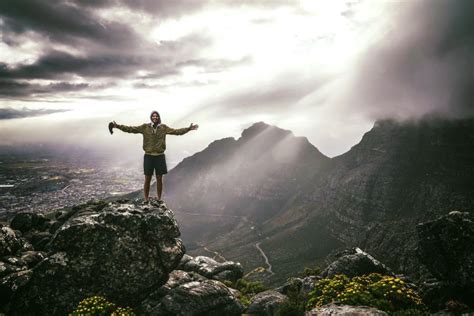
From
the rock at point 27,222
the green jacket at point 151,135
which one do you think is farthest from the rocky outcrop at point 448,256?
the rock at point 27,222

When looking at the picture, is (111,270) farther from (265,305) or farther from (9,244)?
(265,305)

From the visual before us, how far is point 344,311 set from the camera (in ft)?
60.8

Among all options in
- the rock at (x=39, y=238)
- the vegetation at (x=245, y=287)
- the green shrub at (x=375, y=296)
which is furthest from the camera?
the vegetation at (x=245, y=287)

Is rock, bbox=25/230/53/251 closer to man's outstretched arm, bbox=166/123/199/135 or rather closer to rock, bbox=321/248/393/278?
man's outstretched arm, bbox=166/123/199/135

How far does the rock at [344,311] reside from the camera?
18047 mm

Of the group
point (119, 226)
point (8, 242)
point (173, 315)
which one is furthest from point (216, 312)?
point (8, 242)

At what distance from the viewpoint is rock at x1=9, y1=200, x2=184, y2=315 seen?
2039 cm

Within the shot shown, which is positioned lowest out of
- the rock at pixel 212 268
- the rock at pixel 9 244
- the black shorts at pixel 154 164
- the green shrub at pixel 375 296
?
the rock at pixel 212 268

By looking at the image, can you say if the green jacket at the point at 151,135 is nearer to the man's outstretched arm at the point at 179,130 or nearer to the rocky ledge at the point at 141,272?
the man's outstretched arm at the point at 179,130

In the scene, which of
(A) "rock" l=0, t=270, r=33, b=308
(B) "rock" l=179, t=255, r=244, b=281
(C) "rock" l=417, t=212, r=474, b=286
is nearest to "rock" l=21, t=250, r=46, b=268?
(A) "rock" l=0, t=270, r=33, b=308

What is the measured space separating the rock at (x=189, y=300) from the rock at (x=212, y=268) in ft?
23.6

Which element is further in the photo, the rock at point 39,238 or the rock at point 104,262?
the rock at point 39,238

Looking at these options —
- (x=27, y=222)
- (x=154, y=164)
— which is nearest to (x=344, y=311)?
(x=154, y=164)

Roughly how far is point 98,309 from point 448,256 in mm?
24021
